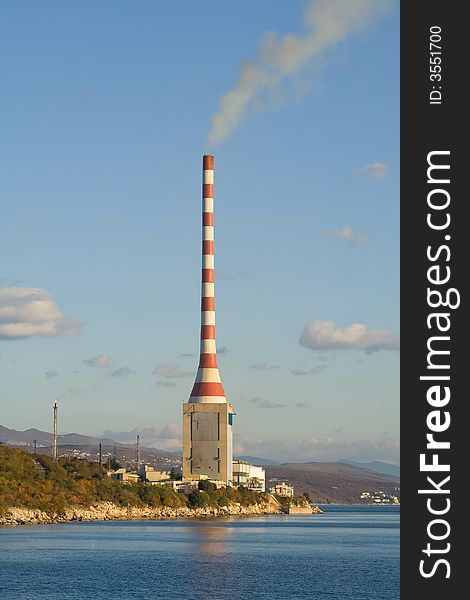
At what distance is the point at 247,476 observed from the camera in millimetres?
165500

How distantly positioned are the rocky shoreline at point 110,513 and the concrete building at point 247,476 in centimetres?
543

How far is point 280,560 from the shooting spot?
72.6 metres

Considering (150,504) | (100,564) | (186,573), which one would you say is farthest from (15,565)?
(150,504)

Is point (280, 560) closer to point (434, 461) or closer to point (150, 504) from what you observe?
point (434, 461)

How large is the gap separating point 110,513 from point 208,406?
55.5 feet

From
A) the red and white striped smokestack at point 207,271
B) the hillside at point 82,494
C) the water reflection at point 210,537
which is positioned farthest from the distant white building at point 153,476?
the water reflection at point 210,537

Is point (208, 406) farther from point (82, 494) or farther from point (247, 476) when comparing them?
point (247, 476)

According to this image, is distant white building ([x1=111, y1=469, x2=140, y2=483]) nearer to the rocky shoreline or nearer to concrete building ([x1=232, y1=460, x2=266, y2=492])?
the rocky shoreline

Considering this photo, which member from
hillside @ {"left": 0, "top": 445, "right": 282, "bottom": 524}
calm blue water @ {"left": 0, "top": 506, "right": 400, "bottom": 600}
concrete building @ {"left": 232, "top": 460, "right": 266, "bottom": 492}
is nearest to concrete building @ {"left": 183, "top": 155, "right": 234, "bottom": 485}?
hillside @ {"left": 0, "top": 445, "right": 282, "bottom": 524}

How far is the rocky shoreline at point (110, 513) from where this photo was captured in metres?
117

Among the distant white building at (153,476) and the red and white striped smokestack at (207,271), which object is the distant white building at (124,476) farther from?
the red and white striped smokestack at (207,271)

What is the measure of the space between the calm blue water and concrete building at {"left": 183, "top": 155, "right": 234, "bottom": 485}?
2923cm

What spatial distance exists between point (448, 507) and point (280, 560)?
56176mm

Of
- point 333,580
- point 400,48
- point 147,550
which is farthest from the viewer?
point 147,550
